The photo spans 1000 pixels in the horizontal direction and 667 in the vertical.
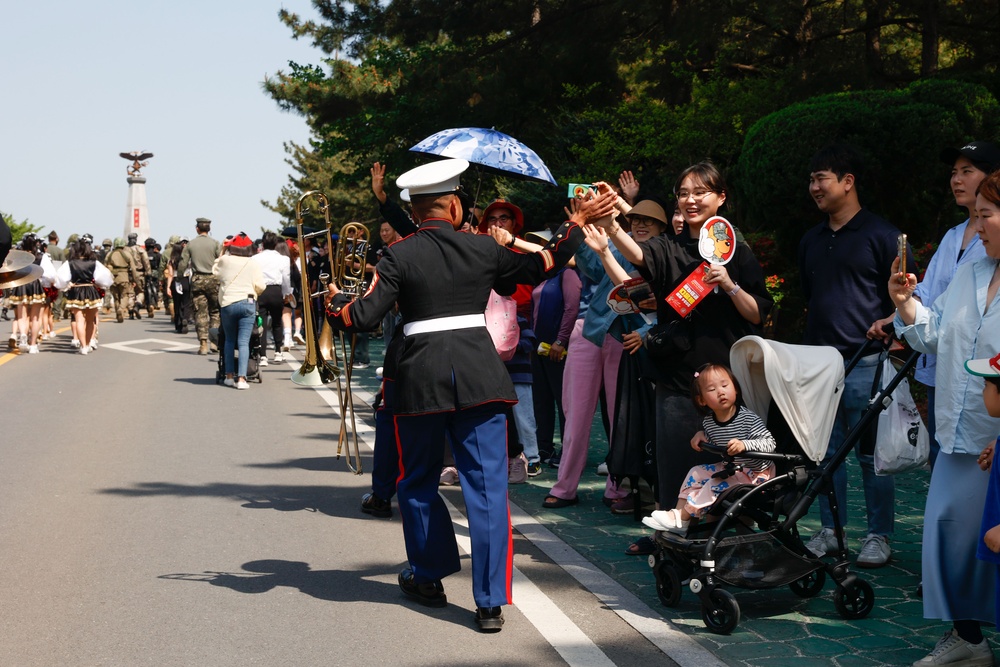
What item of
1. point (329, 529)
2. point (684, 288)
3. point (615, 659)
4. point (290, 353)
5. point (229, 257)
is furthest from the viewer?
point (290, 353)

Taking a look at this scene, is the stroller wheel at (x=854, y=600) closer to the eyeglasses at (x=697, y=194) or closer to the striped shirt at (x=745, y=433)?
the striped shirt at (x=745, y=433)

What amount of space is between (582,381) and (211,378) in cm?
980

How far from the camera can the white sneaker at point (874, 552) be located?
6.06 m

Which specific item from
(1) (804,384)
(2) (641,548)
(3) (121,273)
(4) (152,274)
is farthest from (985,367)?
(4) (152,274)

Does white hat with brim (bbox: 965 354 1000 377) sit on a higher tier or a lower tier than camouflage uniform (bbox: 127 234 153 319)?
lower

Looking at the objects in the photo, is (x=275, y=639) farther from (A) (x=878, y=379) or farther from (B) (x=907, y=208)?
(B) (x=907, y=208)

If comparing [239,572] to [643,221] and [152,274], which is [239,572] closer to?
[643,221]

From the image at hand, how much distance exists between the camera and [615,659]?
466 cm

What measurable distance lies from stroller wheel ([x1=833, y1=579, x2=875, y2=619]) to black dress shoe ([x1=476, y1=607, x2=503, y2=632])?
59.8 inches

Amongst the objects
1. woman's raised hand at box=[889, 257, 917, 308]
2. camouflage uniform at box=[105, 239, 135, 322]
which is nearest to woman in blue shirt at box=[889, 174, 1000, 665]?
woman's raised hand at box=[889, 257, 917, 308]

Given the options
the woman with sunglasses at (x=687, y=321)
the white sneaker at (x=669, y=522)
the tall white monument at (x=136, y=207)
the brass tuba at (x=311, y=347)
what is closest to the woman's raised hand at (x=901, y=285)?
the woman with sunglasses at (x=687, y=321)

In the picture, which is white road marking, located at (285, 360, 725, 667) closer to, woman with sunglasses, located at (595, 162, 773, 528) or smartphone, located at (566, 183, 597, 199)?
woman with sunglasses, located at (595, 162, 773, 528)

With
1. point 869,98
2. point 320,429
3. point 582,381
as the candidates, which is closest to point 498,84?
point 869,98

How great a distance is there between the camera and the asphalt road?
4.81m
